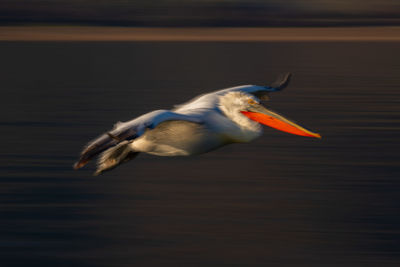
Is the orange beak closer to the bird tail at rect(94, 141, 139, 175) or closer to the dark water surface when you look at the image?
the dark water surface

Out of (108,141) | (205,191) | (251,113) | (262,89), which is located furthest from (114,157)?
(262,89)

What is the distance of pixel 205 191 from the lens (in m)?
5.16

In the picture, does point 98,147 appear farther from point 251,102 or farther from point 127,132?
point 251,102

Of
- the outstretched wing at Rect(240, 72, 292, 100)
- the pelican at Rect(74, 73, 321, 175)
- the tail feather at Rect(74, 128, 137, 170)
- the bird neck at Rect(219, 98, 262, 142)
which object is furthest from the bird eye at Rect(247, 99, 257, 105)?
the tail feather at Rect(74, 128, 137, 170)

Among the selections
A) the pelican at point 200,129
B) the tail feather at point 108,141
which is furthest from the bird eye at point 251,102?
the tail feather at point 108,141

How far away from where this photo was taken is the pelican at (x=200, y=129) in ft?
16.4

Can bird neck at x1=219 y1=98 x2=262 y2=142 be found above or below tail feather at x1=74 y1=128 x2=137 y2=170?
above

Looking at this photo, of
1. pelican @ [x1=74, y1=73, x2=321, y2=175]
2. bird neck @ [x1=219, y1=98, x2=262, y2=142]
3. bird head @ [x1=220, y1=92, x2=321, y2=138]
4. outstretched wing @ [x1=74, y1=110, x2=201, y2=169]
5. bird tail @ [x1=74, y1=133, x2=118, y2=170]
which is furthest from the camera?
bird head @ [x1=220, y1=92, x2=321, y2=138]

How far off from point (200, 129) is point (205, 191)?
44 cm

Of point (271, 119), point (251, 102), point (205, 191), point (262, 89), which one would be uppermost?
point (262, 89)

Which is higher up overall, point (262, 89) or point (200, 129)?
point (262, 89)

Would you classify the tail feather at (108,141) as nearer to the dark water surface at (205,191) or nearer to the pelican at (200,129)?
the pelican at (200,129)

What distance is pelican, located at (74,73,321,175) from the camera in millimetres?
4996

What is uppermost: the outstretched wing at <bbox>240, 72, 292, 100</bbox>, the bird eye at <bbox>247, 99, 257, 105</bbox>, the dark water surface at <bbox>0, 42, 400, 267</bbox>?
the outstretched wing at <bbox>240, 72, 292, 100</bbox>
